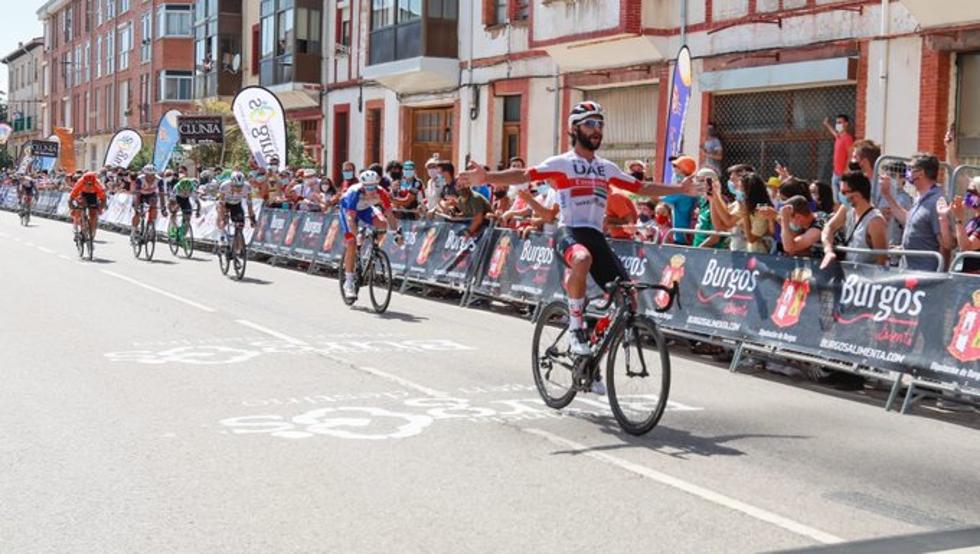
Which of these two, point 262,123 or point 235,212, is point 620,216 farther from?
point 262,123


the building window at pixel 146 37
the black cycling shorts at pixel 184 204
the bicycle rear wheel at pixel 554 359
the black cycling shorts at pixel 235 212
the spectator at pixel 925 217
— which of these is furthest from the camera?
the building window at pixel 146 37

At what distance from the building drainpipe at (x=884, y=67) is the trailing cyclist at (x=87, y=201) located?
48.2 ft

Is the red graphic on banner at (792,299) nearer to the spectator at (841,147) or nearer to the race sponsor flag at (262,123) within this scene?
the spectator at (841,147)

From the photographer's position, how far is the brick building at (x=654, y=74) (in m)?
18.2

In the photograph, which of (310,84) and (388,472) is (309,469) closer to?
(388,472)

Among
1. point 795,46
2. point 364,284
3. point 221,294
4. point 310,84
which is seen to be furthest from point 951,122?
point 310,84

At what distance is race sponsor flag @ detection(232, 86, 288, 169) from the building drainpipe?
1349 cm

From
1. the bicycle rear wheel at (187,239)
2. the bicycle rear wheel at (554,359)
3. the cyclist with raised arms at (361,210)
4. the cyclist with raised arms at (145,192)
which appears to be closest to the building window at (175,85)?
the cyclist with raised arms at (145,192)

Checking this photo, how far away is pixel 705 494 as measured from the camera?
636 centimetres

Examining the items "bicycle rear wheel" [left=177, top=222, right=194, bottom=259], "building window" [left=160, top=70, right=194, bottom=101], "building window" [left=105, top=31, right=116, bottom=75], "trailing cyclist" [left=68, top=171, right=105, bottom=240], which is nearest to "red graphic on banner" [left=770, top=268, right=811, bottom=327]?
"trailing cyclist" [left=68, top=171, right=105, bottom=240]

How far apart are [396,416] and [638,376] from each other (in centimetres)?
167

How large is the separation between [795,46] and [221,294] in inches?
404

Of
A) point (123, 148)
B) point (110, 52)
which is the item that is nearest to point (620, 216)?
point (123, 148)

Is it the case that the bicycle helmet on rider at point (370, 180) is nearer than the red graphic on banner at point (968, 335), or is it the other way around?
the red graphic on banner at point (968, 335)
